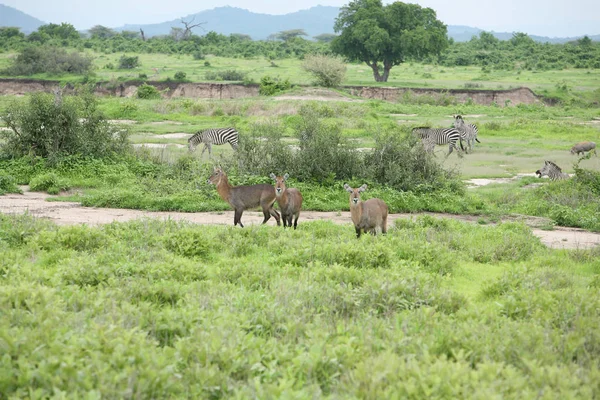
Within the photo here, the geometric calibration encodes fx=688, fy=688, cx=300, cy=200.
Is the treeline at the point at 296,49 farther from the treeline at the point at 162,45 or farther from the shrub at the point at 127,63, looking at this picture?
the shrub at the point at 127,63

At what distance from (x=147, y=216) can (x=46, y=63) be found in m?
45.8

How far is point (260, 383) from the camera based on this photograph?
18.2 feet

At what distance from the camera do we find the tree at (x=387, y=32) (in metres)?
50.6

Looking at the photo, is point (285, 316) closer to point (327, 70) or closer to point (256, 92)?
point (327, 70)

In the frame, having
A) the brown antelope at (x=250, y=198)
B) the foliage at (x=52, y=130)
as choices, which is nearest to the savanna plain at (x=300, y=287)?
the foliage at (x=52, y=130)

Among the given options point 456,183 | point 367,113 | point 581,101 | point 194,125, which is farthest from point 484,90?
point 456,183

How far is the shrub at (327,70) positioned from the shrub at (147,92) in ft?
33.1

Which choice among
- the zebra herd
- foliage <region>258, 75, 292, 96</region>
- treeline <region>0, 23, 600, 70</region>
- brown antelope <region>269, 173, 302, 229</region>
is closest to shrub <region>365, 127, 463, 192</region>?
brown antelope <region>269, 173, 302, 229</region>

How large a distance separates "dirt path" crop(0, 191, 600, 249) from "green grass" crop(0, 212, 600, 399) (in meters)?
2.17

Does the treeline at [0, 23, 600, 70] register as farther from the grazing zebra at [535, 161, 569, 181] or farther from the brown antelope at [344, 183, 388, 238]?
the brown antelope at [344, 183, 388, 238]

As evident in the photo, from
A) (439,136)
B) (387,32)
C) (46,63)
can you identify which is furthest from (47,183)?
(46,63)

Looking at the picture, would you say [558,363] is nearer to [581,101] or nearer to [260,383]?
[260,383]

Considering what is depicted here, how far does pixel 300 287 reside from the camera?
782 centimetres

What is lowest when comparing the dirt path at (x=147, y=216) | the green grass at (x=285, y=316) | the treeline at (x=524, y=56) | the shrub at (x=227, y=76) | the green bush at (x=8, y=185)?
the dirt path at (x=147, y=216)
